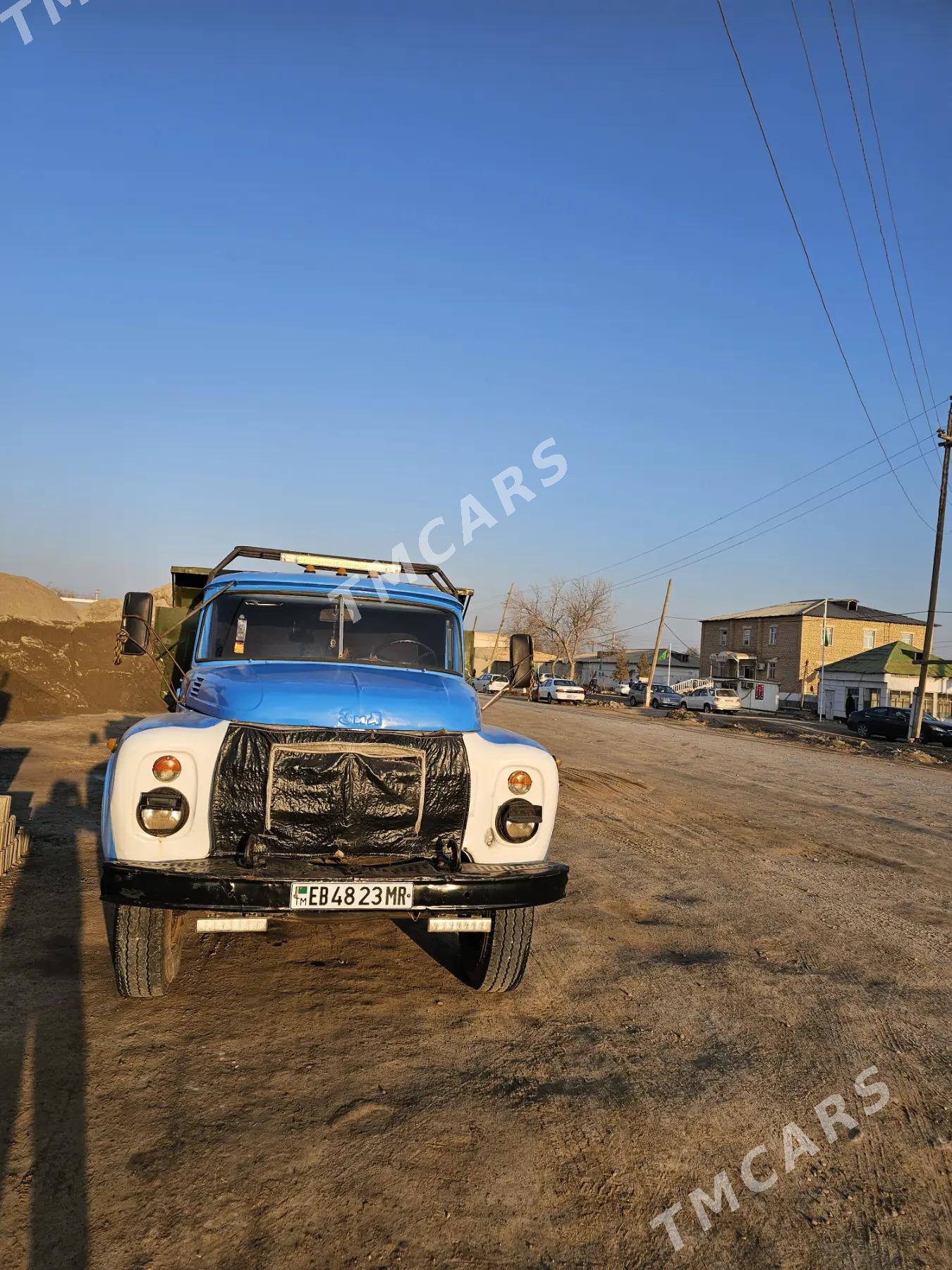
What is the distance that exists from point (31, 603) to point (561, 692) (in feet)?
102

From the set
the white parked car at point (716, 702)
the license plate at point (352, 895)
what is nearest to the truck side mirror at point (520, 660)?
the license plate at point (352, 895)

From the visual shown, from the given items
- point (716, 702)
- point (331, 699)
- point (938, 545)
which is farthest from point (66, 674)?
point (716, 702)

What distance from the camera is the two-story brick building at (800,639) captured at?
60969mm

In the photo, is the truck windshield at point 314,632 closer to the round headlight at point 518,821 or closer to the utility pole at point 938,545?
the round headlight at point 518,821

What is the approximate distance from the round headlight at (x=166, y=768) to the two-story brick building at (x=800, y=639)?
59.4m

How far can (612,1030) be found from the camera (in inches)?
167

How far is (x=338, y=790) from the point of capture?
4207 mm

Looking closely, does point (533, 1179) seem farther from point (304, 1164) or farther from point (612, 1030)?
point (612, 1030)

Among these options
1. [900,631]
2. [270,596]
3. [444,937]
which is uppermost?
[900,631]

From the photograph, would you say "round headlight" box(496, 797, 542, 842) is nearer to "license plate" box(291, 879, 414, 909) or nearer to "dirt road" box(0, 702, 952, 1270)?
"license plate" box(291, 879, 414, 909)

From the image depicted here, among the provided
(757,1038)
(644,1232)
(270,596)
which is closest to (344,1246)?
(644,1232)

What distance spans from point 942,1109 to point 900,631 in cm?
6646

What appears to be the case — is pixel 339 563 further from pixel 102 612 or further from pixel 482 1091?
pixel 102 612

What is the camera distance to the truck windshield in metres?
5.43
